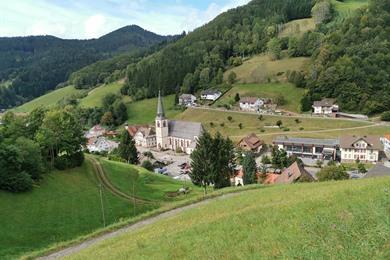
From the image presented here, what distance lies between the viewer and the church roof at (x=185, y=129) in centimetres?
9250

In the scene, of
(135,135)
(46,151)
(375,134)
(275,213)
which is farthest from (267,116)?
(275,213)

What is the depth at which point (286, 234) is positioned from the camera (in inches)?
463

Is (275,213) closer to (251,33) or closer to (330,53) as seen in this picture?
(330,53)

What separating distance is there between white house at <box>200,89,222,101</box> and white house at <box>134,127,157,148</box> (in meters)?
26.8

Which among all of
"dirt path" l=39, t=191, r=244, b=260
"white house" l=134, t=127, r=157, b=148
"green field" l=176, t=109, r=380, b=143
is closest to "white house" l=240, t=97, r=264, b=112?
"green field" l=176, t=109, r=380, b=143

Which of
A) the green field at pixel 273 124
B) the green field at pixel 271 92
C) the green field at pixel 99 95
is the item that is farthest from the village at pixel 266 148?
the green field at pixel 99 95

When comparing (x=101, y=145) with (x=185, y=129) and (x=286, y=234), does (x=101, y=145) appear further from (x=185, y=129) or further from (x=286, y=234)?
(x=286, y=234)

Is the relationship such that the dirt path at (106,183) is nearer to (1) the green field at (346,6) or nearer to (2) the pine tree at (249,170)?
(2) the pine tree at (249,170)

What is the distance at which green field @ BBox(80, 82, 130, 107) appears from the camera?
14588 centimetres

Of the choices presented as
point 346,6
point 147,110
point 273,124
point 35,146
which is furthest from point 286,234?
point 346,6

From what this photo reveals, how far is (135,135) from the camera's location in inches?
4104

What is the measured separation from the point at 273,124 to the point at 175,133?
24.2 m

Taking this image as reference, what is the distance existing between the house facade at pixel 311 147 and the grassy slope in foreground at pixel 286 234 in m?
61.9

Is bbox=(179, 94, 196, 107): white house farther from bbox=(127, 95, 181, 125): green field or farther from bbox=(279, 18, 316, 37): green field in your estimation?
bbox=(279, 18, 316, 37): green field
